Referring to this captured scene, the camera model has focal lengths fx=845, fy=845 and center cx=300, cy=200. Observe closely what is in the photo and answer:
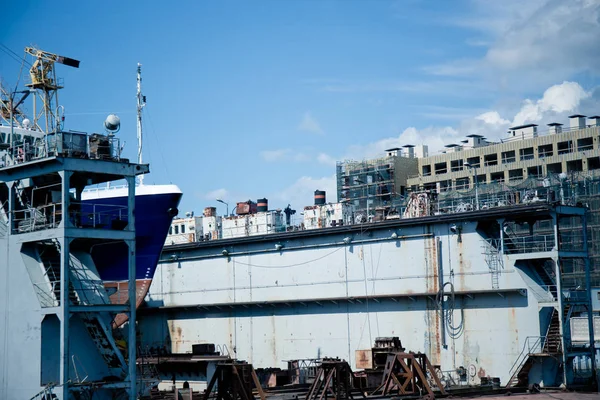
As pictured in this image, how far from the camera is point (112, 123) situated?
3722 centimetres

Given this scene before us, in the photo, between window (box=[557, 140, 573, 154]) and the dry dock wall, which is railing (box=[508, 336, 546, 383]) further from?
window (box=[557, 140, 573, 154])

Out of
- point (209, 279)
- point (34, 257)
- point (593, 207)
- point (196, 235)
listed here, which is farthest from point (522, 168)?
point (34, 257)

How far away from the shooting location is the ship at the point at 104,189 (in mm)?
→ 32750

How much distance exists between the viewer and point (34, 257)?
33.2m

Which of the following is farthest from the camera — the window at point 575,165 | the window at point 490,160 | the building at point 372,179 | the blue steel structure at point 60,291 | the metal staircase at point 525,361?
the window at point 490,160

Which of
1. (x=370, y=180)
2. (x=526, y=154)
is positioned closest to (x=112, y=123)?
(x=370, y=180)

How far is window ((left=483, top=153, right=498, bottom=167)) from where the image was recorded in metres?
98.8

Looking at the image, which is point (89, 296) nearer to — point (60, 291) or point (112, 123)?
point (60, 291)

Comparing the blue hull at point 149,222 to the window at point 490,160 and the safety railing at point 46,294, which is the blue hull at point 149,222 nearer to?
the safety railing at point 46,294

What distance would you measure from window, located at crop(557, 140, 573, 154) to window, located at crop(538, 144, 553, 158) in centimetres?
103

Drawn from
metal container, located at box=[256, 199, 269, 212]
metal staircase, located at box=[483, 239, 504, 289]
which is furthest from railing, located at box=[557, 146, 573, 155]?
metal staircase, located at box=[483, 239, 504, 289]

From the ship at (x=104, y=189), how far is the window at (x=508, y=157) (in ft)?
170

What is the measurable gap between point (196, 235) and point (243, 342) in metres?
22.4

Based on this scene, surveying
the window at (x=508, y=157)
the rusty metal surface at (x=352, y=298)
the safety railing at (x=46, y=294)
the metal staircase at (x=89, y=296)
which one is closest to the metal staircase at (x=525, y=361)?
the rusty metal surface at (x=352, y=298)
